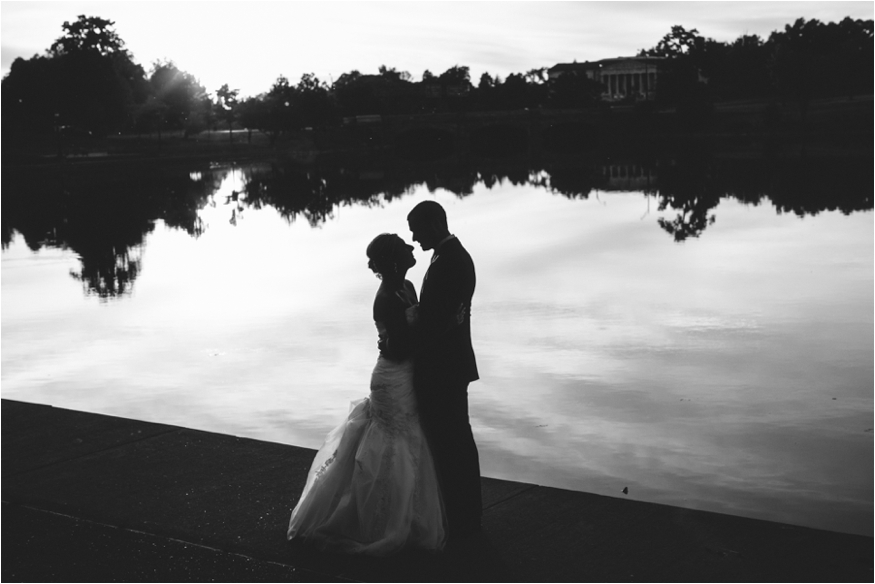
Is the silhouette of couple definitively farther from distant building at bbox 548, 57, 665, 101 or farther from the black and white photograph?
distant building at bbox 548, 57, 665, 101

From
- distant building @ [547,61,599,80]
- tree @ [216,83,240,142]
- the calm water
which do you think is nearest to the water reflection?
the calm water

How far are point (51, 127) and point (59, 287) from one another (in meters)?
71.6

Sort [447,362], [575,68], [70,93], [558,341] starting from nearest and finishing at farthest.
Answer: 1. [447,362]
2. [558,341]
3. [70,93]
4. [575,68]

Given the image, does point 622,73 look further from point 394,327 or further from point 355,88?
point 394,327

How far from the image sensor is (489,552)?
17.3 feet

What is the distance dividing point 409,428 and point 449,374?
0.35 m

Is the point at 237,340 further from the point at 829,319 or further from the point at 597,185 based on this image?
the point at 597,185

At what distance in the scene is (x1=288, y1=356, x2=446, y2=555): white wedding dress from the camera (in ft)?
16.9

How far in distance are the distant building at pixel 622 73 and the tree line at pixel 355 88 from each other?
4.73 m

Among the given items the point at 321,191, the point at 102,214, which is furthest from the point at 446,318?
the point at 321,191

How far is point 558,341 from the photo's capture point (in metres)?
12.2

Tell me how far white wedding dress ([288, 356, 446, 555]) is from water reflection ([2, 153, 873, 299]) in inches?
508

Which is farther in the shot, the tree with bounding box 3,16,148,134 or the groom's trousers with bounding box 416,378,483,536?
the tree with bounding box 3,16,148,134

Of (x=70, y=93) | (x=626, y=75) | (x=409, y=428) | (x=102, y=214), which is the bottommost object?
(x=102, y=214)
